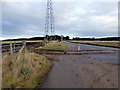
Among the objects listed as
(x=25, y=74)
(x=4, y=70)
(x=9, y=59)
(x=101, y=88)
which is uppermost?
(x=9, y=59)

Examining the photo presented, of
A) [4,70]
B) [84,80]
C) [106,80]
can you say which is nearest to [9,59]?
[4,70]

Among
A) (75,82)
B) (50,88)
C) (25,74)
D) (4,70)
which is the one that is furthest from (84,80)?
(4,70)

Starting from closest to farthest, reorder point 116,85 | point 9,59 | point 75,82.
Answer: point 116,85, point 75,82, point 9,59

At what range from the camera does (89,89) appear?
3932 mm

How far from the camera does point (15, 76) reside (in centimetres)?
451

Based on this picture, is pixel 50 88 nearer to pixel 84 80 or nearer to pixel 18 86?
pixel 18 86

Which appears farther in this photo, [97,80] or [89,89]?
[97,80]

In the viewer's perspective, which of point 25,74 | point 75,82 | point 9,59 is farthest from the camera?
point 9,59

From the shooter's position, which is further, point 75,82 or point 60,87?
point 75,82

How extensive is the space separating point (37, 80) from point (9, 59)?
2466 mm

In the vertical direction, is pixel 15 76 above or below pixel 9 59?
below

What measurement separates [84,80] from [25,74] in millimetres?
3665

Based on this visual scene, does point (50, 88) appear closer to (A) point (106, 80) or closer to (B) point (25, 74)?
(B) point (25, 74)

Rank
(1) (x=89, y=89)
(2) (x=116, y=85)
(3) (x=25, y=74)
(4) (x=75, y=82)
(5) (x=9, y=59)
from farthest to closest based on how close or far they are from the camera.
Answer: (5) (x=9, y=59) → (3) (x=25, y=74) → (4) (x=75, y=82) → (2) (x=116, y=85) → (1) (x=89, y=89)
